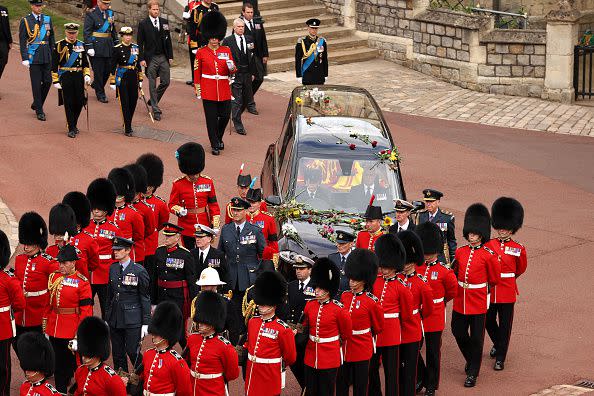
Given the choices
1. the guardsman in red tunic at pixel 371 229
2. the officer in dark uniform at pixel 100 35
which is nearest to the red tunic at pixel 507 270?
the guardsman in red tunic at pixel 371 229

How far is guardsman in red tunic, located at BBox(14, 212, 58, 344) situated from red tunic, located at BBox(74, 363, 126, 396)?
2.10 m

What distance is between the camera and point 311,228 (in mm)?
12305

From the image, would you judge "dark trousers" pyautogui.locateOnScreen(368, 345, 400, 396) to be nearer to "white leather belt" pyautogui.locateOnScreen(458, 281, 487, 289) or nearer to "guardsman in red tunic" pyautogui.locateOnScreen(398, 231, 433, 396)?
"guardsman in red tunic" pyautogui.locateOnScreen(398, 231, 433, 396)

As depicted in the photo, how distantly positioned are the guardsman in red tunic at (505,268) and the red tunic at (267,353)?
2591mm

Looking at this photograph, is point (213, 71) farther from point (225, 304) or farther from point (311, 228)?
point (225, 304)

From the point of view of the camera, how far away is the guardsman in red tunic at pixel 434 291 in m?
10.9

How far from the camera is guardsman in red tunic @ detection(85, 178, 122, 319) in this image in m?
11.9

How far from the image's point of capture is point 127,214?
39.9 ft

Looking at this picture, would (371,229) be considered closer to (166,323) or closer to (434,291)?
(434,291)

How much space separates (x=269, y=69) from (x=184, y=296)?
1201cm

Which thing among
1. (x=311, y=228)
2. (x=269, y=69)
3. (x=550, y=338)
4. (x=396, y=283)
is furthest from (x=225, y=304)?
(x=269, y=69)

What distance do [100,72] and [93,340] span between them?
11577 mm

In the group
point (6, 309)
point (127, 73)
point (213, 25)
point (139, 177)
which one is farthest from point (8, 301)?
point (127, 73)

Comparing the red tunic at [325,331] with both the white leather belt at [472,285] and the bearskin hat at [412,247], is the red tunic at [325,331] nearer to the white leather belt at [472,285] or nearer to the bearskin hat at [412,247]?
the bearskin hat at [412,247]
